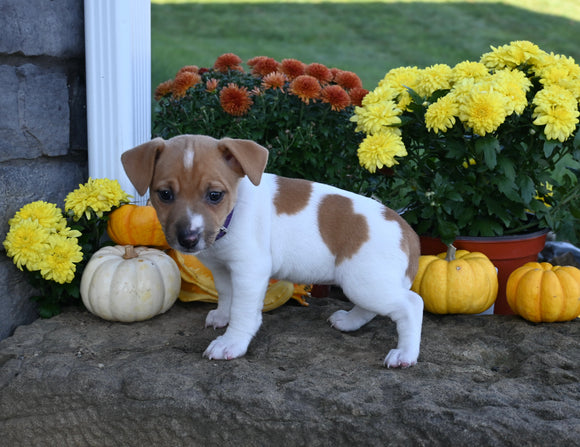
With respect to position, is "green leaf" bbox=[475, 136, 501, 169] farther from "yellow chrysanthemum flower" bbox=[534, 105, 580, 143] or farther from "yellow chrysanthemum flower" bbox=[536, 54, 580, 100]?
"yellow chrysanthemum flower" bbox=[536, 54, 580, 100]

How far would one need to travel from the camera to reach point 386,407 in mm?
2854

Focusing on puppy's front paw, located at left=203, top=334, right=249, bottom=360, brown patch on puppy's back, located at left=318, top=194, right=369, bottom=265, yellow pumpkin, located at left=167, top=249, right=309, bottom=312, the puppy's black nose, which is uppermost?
the puppy's black nose

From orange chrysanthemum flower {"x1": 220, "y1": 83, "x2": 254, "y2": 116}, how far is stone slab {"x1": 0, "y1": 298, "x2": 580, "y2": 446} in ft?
5.04

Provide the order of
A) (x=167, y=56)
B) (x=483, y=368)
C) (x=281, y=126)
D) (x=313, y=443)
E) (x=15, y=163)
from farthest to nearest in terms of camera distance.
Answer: (x=167, y=56) → (x=281, y=126) → (x=15, y=163) → (x=483, y=368) → (x=313, y=443)

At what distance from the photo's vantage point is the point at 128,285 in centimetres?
371

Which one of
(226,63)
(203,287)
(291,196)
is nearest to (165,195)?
(291,196)

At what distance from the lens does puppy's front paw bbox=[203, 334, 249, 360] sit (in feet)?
10.9

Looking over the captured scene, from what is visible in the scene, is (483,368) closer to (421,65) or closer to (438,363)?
(438,363)

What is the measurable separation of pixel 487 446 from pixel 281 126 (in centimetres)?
269

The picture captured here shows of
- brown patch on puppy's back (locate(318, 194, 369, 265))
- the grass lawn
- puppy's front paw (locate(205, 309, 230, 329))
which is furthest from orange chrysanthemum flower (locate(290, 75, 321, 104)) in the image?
the grass lawn

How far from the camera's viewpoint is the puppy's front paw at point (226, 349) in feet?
10.9

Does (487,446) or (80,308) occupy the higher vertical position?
(487,446)

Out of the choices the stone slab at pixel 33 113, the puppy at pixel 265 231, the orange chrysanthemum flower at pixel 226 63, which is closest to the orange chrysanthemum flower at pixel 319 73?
the orange chrysanthemum flower at pixel 226 63

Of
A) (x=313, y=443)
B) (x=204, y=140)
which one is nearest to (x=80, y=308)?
(x=204, y=140)
